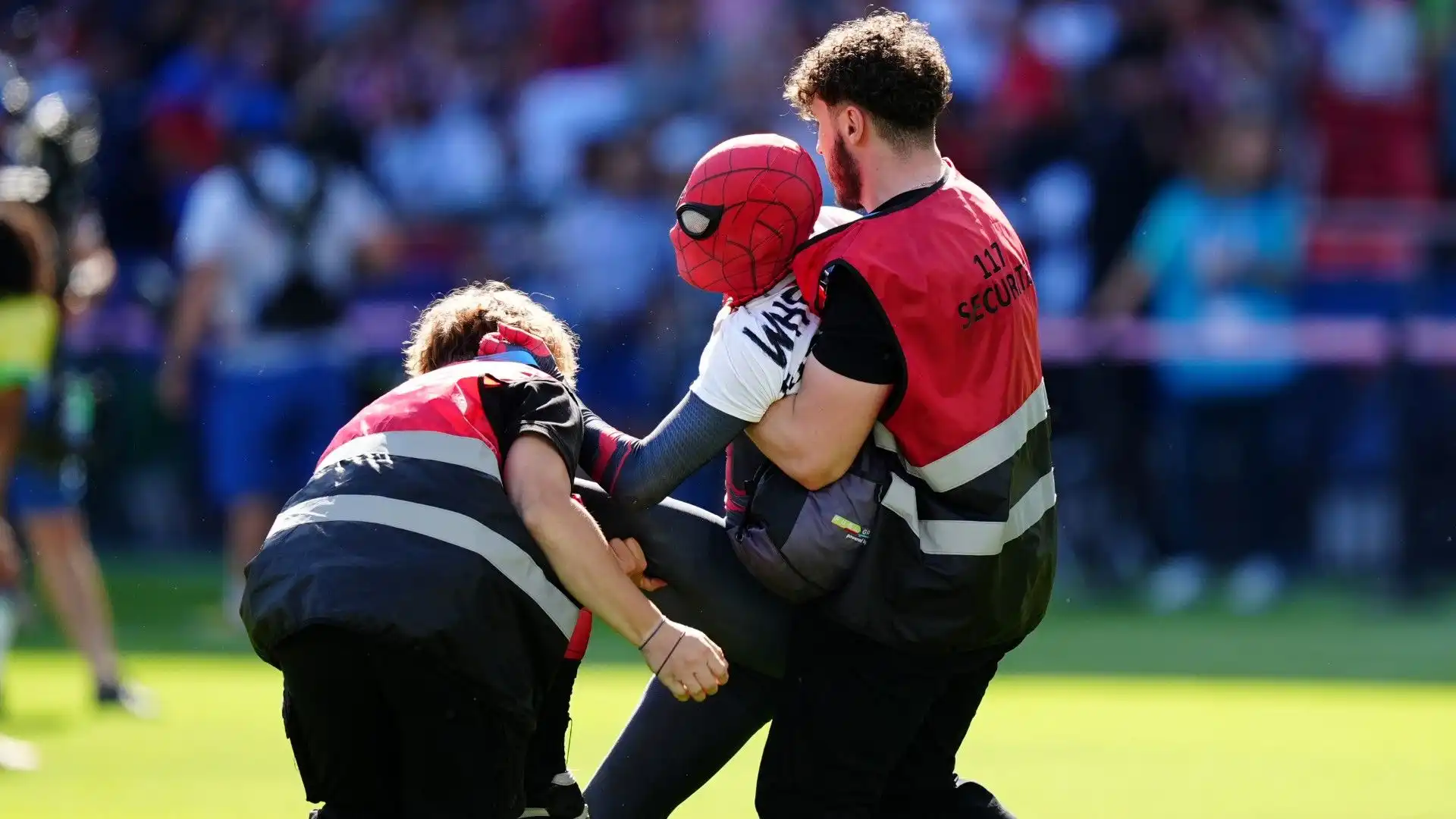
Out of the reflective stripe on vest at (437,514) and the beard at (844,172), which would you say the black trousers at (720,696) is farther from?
the beard at (844,172)

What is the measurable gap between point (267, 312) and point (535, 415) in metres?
6.49

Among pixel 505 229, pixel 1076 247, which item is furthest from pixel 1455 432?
pixel 505 229

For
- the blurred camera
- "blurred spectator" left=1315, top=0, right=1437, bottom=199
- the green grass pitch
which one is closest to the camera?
the green grass pitch

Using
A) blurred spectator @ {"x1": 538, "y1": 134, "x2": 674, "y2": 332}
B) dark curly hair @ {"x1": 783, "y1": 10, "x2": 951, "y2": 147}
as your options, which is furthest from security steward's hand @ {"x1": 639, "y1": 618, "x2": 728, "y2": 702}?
blurred spectator @ {"x1": 538, "y1": 134, "x2": 674, "y2": 332}

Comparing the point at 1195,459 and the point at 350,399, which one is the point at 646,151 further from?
the point at 1195,459

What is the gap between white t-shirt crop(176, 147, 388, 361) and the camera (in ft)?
32.7

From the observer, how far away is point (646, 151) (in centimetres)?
1171

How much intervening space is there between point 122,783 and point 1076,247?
6572 millimetres

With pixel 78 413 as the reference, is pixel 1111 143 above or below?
above

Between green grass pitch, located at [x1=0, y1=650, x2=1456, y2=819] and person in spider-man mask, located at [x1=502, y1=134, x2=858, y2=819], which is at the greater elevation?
person in spider-man mask, located at [x1=502, y1=134, x2=858, y2=819]

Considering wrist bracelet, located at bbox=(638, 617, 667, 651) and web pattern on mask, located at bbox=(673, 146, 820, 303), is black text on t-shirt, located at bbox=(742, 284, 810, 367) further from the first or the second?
wrist bracelet, located at bbox=(638, 617, 667, 651)

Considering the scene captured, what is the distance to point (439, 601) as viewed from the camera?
12.2ft

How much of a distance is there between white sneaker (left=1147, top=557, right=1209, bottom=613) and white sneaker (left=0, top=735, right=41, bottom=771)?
6.08 metres

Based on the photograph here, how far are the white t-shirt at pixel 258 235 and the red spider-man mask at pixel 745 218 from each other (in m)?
6.22
